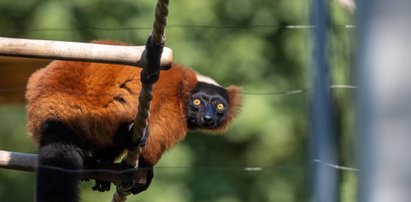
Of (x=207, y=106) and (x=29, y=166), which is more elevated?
(x=207, y=106)

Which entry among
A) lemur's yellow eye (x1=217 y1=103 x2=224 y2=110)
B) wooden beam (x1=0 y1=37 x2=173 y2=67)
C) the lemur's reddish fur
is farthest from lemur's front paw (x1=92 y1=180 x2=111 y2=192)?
wooden beam (x1=0 y1=37 x2=173 y2=67)

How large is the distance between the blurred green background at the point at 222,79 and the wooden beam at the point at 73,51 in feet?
13.6

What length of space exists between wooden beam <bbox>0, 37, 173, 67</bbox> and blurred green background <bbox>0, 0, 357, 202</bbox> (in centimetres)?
414

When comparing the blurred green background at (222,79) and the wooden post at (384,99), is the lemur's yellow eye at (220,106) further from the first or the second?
the wooden post at (384,99)

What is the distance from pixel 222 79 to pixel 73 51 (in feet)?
16.0

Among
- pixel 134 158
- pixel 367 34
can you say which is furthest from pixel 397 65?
pixel 134 158

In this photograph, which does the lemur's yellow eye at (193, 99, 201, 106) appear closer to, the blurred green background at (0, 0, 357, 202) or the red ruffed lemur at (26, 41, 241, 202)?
the red ruffed lemur at (26, 41, 241, 202)

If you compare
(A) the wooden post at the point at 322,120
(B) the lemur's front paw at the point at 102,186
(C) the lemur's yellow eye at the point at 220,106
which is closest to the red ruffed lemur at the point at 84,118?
(B) the lemur's front paw at the point at 102,186

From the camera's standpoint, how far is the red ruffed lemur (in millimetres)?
3545

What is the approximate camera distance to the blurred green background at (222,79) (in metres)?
7.52

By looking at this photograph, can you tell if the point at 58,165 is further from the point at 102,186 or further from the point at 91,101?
the point at 102,186

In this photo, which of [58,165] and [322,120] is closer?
[322,120]

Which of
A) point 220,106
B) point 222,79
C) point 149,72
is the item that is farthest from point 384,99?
point 222,79

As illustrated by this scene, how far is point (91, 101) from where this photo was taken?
3754 millimetres
